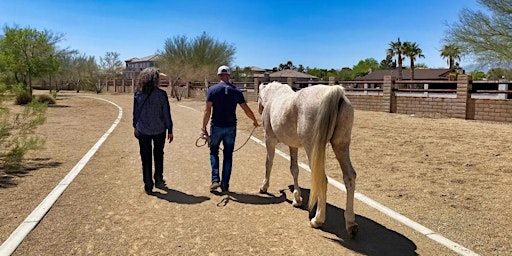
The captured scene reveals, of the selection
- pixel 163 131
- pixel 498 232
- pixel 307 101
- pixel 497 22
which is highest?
pixel 497 22

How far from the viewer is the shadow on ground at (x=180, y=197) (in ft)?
18.1

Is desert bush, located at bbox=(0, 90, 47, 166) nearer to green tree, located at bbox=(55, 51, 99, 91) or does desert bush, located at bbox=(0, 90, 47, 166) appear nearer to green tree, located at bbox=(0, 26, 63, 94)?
green tree, located at bbox=(0, 26, 63, 94)

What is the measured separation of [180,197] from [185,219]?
101cm

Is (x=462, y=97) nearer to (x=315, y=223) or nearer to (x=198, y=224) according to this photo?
(x=315, y=223)

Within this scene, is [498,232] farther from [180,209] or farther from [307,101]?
[180,209]

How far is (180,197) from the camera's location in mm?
5734

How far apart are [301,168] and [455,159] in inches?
132

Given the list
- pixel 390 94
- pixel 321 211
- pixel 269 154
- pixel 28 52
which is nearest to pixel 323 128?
pixel 321 211

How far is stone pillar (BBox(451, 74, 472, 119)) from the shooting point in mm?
16797

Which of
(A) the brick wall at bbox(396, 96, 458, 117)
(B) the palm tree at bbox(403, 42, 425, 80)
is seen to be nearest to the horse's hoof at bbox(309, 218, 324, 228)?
(A) the brick wall at bbox(396, 96, 458, 117)

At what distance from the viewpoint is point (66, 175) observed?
23.1 ft

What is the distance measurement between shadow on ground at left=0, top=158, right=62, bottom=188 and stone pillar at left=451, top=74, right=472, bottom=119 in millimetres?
15477

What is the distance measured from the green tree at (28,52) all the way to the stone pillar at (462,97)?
2692 cm

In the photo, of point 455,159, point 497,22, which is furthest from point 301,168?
point 497,22
